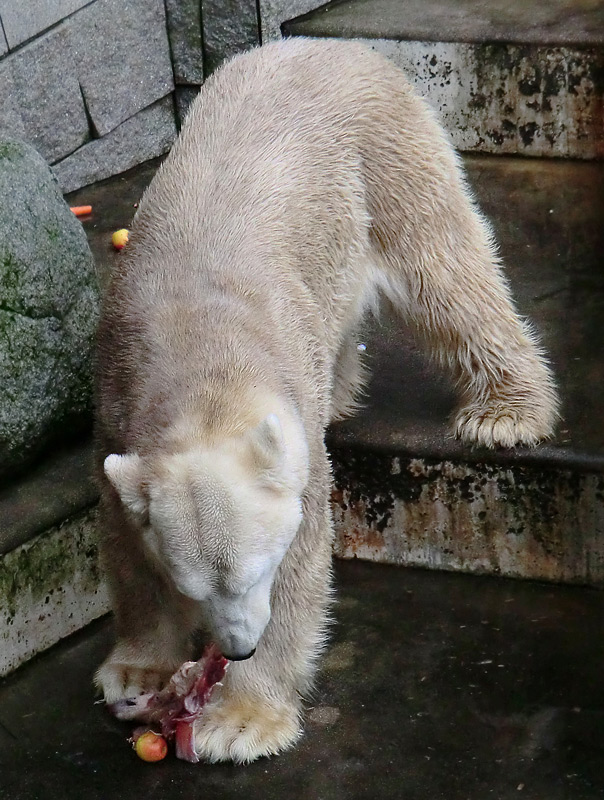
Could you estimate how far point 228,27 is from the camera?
5.49 metres

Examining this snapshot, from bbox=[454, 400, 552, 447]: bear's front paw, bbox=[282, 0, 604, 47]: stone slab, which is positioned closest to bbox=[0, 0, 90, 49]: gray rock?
bbox=[282, 0, 604, 47]: stone slab

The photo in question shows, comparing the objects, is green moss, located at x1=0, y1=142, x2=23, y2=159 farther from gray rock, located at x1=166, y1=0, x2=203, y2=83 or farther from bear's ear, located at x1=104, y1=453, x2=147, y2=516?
gray rock, located at x1=166, y1=0, x2=203, y2=83

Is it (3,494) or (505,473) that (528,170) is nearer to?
(505,473)

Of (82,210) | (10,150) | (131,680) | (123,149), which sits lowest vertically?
(131,680)

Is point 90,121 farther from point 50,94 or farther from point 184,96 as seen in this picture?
point 184,96

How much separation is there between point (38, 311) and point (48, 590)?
2.74ft

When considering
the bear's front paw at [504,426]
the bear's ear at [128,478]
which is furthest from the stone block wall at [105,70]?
the bear's ear at [128,478]

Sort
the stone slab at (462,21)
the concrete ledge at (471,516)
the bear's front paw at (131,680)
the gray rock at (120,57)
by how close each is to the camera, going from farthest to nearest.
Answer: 1. the stone slab at (462,21)
2. the gray rock at (120,57)
3. the concrete ledge at (471,516)
4. the bear's front paw at (131,680)

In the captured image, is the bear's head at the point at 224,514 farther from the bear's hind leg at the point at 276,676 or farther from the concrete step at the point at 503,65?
the concrete step at the point at 503,65

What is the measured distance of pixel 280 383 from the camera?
3000 millimetres

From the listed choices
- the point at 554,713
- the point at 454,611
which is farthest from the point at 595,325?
the point at 554,713

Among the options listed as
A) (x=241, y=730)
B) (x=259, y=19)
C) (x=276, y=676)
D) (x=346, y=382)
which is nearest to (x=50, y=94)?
(x=259, y=19)

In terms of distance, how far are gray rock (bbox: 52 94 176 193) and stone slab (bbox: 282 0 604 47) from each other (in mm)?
704

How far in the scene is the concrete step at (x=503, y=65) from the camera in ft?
17.4
